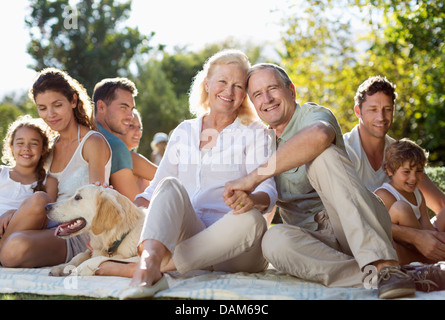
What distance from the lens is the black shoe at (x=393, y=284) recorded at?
2.71 meters

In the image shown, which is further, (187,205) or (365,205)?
(187,205)

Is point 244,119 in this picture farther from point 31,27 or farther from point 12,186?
point 31,27

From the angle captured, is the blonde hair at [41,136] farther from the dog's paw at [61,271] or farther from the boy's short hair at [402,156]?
the boy's short hair at [402,156]

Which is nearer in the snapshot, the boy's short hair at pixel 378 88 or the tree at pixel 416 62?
the boy's short hair at pixel 378 88

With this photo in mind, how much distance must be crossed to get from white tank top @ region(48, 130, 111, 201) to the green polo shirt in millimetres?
1516

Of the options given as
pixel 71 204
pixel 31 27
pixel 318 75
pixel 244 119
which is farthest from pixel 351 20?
pixel 31 27

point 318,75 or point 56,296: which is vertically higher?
point 318,75

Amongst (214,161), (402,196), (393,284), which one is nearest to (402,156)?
(402,196)

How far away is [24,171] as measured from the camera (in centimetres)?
442

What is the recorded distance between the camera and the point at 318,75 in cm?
1259

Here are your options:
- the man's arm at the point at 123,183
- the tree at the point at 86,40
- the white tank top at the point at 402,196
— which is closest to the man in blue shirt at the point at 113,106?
the man's arm at the point at 123,183

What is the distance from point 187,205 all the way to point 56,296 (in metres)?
0.93

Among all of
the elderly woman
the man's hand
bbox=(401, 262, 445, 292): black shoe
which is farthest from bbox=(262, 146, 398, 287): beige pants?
the man's hand

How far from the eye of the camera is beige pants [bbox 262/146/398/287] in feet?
9.50
